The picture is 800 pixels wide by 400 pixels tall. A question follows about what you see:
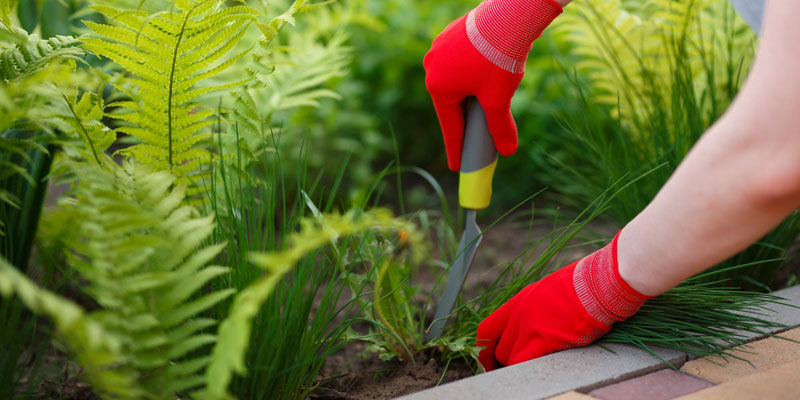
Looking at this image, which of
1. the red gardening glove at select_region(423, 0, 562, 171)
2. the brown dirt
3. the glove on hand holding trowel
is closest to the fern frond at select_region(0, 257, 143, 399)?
the brown dirt

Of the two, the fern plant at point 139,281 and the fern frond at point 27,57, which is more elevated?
the fern frond at point 27,57

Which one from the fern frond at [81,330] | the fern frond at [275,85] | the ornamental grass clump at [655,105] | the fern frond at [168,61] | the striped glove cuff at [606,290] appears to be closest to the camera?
the fern frond at [81,330]

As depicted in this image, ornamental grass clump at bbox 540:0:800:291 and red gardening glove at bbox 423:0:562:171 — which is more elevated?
red gardening glove at bbox 423:0:562:171

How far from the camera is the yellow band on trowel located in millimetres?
1326

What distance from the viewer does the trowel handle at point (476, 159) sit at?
52.0 inches

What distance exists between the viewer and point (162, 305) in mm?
798

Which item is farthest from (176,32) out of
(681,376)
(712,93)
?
(712,93)

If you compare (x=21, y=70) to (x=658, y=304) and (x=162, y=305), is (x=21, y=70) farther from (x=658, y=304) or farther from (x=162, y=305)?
(x=658, y=304)

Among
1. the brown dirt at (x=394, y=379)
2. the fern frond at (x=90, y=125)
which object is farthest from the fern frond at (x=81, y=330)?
the brown dirt at (x=394, y=379)

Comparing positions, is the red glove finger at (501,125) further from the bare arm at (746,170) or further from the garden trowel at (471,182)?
the bare arm at (746,170)

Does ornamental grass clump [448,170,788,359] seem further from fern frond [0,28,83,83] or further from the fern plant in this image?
fern frond [0,28,83,83]

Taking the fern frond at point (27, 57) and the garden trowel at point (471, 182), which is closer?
the fern frond at point (27, 57)

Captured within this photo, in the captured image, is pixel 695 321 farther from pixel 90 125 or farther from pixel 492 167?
pixel 90 125

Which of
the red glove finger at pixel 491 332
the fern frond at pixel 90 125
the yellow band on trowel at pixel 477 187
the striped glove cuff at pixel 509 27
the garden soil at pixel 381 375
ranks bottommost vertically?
the garden soil at pixel 381 375
